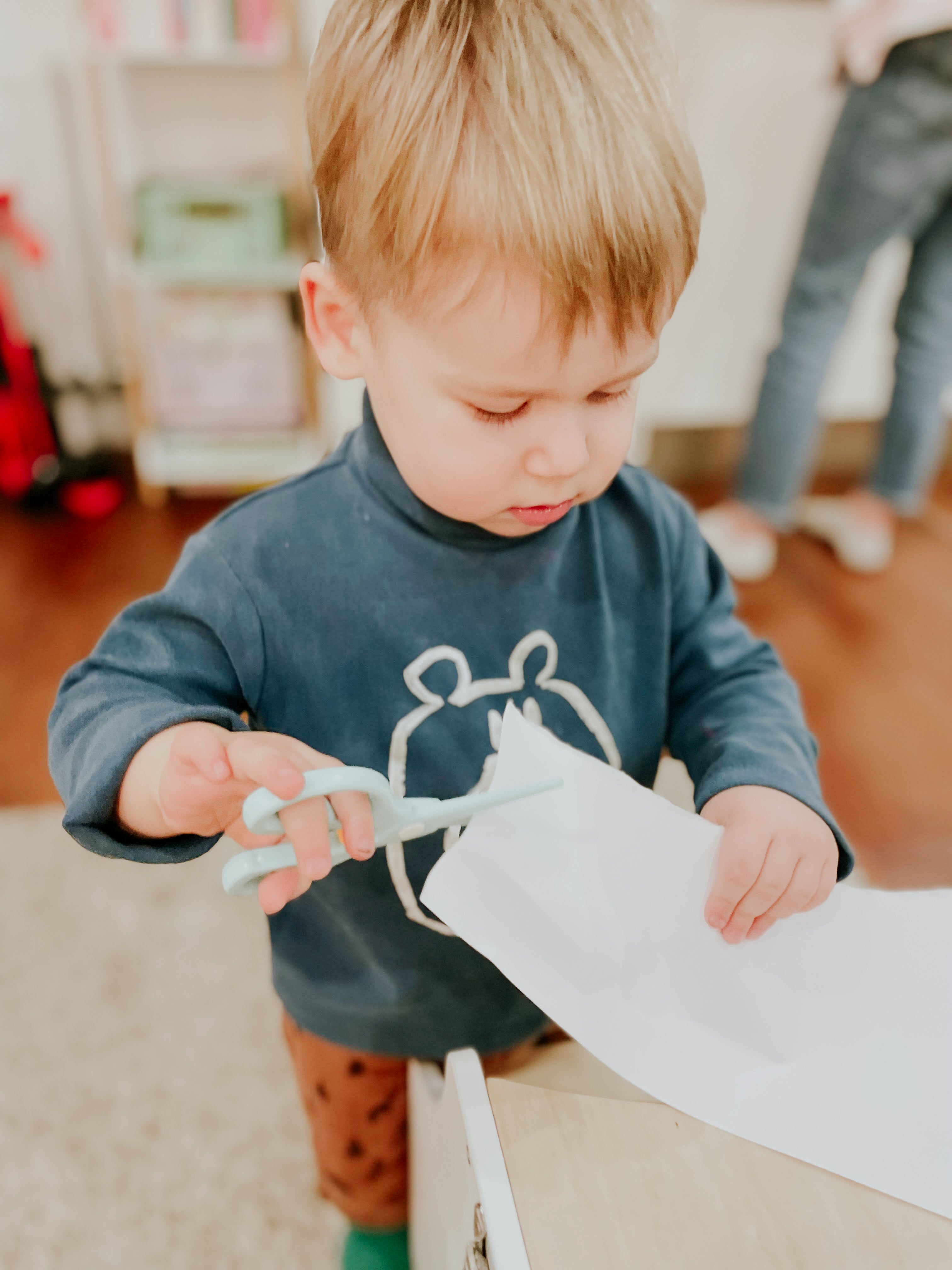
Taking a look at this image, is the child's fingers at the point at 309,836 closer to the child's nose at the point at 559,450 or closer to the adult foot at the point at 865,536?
the child's nose at the point at 559,450

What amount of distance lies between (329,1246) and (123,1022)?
303mm

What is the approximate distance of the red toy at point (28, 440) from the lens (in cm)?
176

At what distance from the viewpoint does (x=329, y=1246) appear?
75cm

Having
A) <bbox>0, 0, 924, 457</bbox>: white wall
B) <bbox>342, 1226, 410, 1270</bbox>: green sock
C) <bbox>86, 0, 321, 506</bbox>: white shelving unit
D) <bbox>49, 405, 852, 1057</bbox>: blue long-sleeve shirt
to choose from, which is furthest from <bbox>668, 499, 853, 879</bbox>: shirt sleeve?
<bbox>86, 0, 321, 506</bbox>: white shelving unit

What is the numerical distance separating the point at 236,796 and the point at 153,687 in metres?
0.10

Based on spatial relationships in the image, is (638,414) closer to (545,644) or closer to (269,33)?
(269,33)

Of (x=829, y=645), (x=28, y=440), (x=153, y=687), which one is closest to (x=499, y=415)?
(x=153, y=687)

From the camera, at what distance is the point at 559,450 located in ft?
1.35

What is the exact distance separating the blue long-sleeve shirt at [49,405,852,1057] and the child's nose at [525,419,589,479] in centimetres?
10

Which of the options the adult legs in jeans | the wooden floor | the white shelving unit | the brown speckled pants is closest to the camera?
the brown speckled pants

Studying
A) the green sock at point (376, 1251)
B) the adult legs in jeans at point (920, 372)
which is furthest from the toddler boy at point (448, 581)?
the adult legs in jeans at point (920, 372)

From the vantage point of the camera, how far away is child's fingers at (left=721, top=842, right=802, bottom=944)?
391 mm

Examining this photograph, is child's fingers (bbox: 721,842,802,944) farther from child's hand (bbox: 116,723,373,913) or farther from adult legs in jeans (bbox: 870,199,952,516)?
adult legs in jeans (bbox: 870,199,952,516)

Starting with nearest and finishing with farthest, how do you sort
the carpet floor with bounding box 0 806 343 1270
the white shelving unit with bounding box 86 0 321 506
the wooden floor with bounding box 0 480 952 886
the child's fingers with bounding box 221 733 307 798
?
the child's fingers with bounding box 221 733 307 798 → the carpet floor with bounding box 0 806 343 1270 → the wooden floor with bounding box 0 480 952 886 → the white shelving unit with bounding box 86 0 321 506
